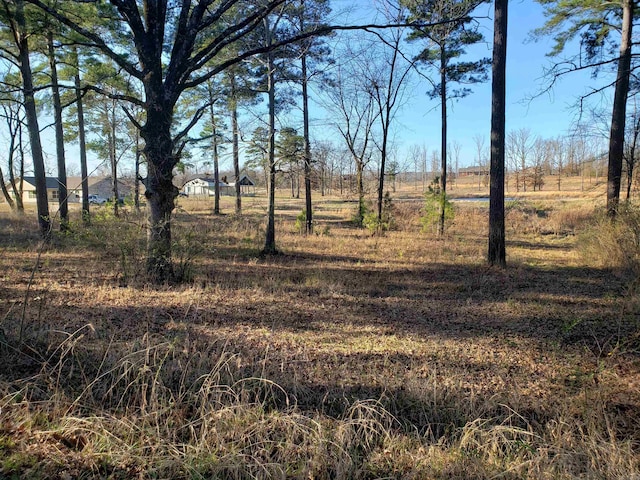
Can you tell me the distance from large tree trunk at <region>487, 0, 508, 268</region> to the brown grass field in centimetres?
84

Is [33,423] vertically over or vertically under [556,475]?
over

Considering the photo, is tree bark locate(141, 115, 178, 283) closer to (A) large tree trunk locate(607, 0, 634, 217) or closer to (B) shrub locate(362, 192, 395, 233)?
(B) shrub locate(362, 192, 395, 233)

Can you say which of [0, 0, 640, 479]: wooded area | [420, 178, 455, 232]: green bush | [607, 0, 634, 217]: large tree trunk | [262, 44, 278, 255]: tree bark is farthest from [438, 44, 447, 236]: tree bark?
[262, 44, 278, 255]: tree bark

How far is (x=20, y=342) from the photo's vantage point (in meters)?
2.89

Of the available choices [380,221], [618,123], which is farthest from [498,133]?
[380,221]

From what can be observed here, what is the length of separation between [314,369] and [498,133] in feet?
24.7

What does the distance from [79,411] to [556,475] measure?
2.82m

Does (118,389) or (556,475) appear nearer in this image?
(556,475)

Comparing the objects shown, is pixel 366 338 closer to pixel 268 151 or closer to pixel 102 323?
pixel 102 323

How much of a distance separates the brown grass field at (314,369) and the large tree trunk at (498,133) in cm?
84

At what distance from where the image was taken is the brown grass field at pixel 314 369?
2.04m

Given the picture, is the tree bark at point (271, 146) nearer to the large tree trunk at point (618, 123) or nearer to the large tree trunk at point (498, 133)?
the large tree trunk at point (498, 133)

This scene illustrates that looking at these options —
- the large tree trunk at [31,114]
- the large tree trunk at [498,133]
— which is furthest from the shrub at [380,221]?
the large tree trunk at [31,114]

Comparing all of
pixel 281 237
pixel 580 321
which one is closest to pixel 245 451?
pixel 580 321
